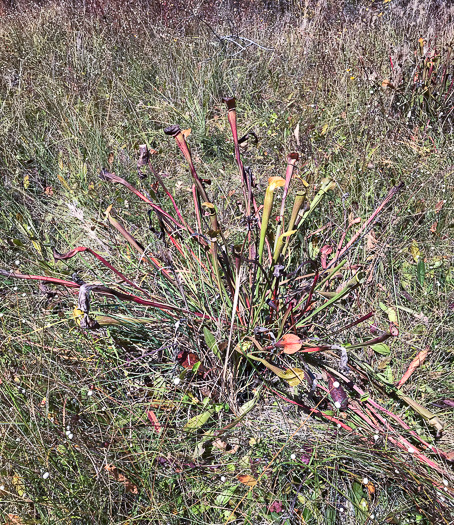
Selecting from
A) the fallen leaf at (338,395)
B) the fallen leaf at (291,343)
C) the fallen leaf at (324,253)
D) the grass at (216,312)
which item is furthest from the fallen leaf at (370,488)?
the fallen leaf at (324,253)

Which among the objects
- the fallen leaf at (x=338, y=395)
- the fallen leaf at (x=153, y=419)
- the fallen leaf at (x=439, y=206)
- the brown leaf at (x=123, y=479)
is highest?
the fallen leaf at (x=439, y=206)

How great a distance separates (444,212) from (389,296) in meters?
0.59

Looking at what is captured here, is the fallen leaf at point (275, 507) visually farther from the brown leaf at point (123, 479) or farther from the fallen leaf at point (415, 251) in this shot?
the fallen leaf at point (415, 251)

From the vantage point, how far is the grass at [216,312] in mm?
1076

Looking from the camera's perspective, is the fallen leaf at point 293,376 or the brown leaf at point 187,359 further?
the brown leaf at point 187,359

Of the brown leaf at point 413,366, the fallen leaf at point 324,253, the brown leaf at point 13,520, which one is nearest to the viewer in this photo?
the brown leaf at point 13,520

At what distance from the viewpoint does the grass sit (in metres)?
1.08

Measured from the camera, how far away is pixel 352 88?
8.86ft

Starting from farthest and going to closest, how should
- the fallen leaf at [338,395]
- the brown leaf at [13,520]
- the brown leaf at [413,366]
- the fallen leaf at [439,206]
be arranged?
the fallen leaf at [439,206] → the brown leaf at [413,366] → the fallen leaf at [338,395] → the brown leaf at [13,520]

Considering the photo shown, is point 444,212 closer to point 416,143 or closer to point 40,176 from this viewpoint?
point 416,143

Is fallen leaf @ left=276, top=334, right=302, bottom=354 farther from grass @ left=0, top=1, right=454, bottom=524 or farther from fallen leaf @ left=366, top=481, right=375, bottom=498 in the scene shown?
fallen leaf @ left=366, top=481, right=375, bottom=498

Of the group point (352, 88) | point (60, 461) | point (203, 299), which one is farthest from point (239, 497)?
point (352, 88)

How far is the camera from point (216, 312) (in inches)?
56.6

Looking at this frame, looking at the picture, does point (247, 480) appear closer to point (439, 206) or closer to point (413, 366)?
point (413, 366)
